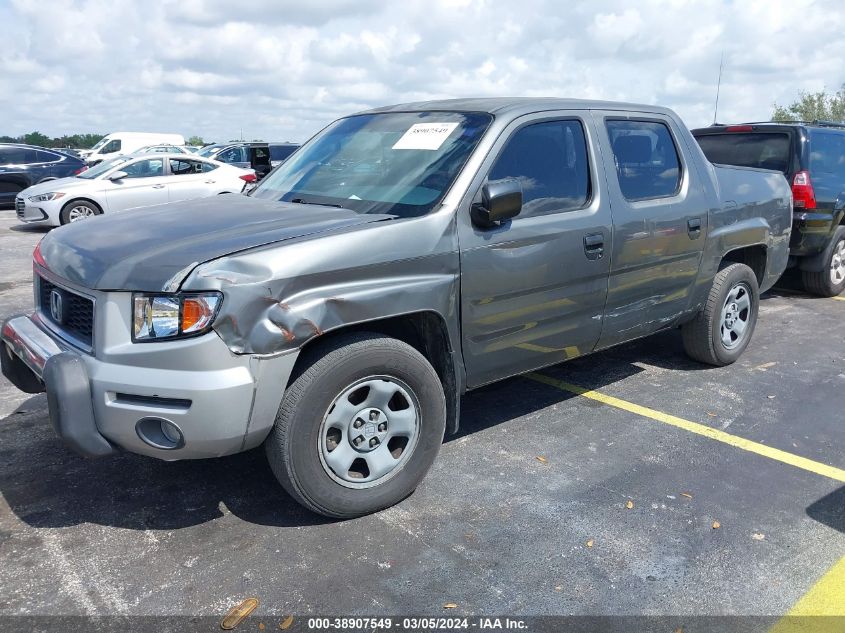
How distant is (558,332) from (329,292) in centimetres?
152

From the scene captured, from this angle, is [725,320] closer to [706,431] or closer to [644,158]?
[706,431]

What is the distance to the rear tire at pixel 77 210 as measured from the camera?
13.1m

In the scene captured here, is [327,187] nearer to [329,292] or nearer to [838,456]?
[329,292]

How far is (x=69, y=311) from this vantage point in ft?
10.6

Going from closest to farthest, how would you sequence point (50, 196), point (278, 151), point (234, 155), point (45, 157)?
point (50, 196)
point (45, 157)
point (278, 151)
point (234, 155)

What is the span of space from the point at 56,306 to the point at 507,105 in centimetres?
248

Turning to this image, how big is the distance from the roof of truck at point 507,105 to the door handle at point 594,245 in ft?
2.47

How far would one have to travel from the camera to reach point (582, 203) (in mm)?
4055

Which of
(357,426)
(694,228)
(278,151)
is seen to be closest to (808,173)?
(694,228)

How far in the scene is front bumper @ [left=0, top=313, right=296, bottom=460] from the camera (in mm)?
2766

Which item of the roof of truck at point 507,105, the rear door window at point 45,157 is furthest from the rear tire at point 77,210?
the roof of truck at point 507,105

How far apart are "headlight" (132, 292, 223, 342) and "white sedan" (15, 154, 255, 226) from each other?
11.2 metres

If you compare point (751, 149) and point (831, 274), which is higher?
point (751, 149)

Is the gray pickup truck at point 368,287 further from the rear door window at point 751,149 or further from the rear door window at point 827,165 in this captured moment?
the rear door window at point 827,165
